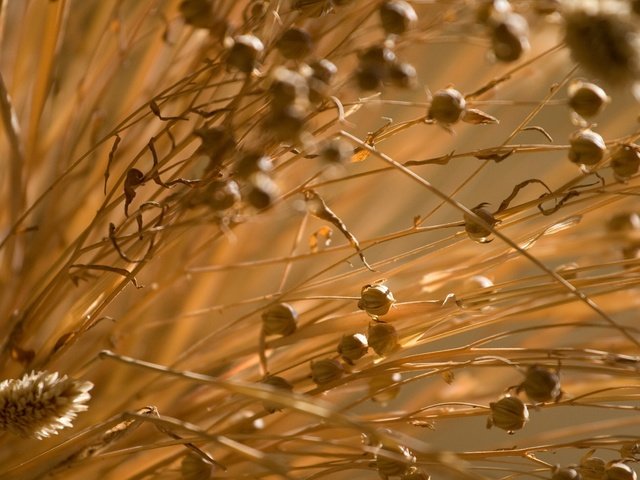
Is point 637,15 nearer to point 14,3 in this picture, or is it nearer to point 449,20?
point 449,20

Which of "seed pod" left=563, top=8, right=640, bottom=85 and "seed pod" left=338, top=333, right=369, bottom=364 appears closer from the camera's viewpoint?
"seed pod" left=563, top=8, right=640, bottom=85

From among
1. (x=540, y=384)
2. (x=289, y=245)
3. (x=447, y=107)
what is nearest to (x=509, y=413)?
(x=540, y=384)

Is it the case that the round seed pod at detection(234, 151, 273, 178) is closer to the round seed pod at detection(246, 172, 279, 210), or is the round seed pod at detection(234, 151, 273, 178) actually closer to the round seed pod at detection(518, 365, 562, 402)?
the round seed pod at detection(246, 172, 279, 210)

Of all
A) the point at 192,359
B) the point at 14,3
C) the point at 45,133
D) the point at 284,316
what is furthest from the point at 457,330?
the point at 14,3

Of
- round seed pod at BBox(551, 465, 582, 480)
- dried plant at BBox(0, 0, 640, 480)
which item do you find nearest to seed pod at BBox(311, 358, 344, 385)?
dried plant at BBox(0, 0, 640, 480)

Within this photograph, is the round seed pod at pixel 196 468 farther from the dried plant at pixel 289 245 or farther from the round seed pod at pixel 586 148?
the round seed pod at pixel 586 148

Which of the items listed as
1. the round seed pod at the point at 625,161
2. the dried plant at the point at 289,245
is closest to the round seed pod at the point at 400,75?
the dried plant at the point at 289,245
